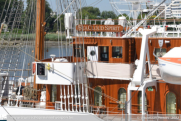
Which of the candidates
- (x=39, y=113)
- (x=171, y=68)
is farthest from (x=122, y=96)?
(x=39, y=113)

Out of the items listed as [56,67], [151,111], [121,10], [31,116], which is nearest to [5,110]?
[31,116]

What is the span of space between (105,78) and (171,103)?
367 centimetres

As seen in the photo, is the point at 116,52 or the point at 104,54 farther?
the point at 104,54

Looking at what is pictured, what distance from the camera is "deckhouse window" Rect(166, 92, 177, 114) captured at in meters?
16.6

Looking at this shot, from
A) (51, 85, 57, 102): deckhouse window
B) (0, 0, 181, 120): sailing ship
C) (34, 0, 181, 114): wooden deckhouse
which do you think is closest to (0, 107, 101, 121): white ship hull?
(0, 0, 181, 120): sailing ship

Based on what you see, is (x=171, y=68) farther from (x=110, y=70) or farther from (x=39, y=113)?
(x=39, y=113)

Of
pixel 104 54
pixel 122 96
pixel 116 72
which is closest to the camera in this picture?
pixel 116 72

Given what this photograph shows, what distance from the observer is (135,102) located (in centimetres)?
1712

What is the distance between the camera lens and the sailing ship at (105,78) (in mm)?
15898

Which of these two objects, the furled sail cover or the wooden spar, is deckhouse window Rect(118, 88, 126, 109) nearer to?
the furled sail cover

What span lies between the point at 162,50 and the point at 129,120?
16.5ft

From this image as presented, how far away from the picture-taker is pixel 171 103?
658 inches

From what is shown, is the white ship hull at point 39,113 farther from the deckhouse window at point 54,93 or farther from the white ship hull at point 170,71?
the white ship hull at point 170,71

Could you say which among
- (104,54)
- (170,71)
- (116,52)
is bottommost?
(170,71)
